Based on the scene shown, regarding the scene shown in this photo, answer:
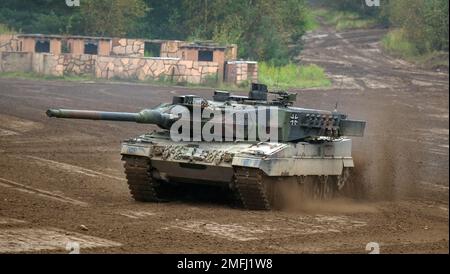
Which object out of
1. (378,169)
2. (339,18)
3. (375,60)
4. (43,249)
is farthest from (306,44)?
(43,249)

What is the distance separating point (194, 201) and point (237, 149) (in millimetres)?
1514

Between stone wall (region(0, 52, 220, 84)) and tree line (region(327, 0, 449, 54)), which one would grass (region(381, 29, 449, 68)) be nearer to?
tree line (region(327, 0, 449, 54))

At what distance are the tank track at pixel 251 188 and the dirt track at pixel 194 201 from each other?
0.74ft

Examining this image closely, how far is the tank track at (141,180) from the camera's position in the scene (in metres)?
17.4

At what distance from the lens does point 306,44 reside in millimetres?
46500

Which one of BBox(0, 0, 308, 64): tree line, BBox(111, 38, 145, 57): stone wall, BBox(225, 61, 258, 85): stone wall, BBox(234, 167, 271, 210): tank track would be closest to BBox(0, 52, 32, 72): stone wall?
BBox(0, 0, 308, 64): tree line

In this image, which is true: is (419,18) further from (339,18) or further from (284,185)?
(339,18)

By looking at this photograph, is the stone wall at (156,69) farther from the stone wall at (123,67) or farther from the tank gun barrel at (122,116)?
the tank gun barrel at (122,116)

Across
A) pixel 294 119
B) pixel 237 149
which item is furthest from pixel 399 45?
pixel 237 149

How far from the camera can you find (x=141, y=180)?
17.5 meters

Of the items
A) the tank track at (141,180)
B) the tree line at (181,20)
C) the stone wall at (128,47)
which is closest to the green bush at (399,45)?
the tree line at (181,20)

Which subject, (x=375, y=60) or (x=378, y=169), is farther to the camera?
(x=375, y=60)
